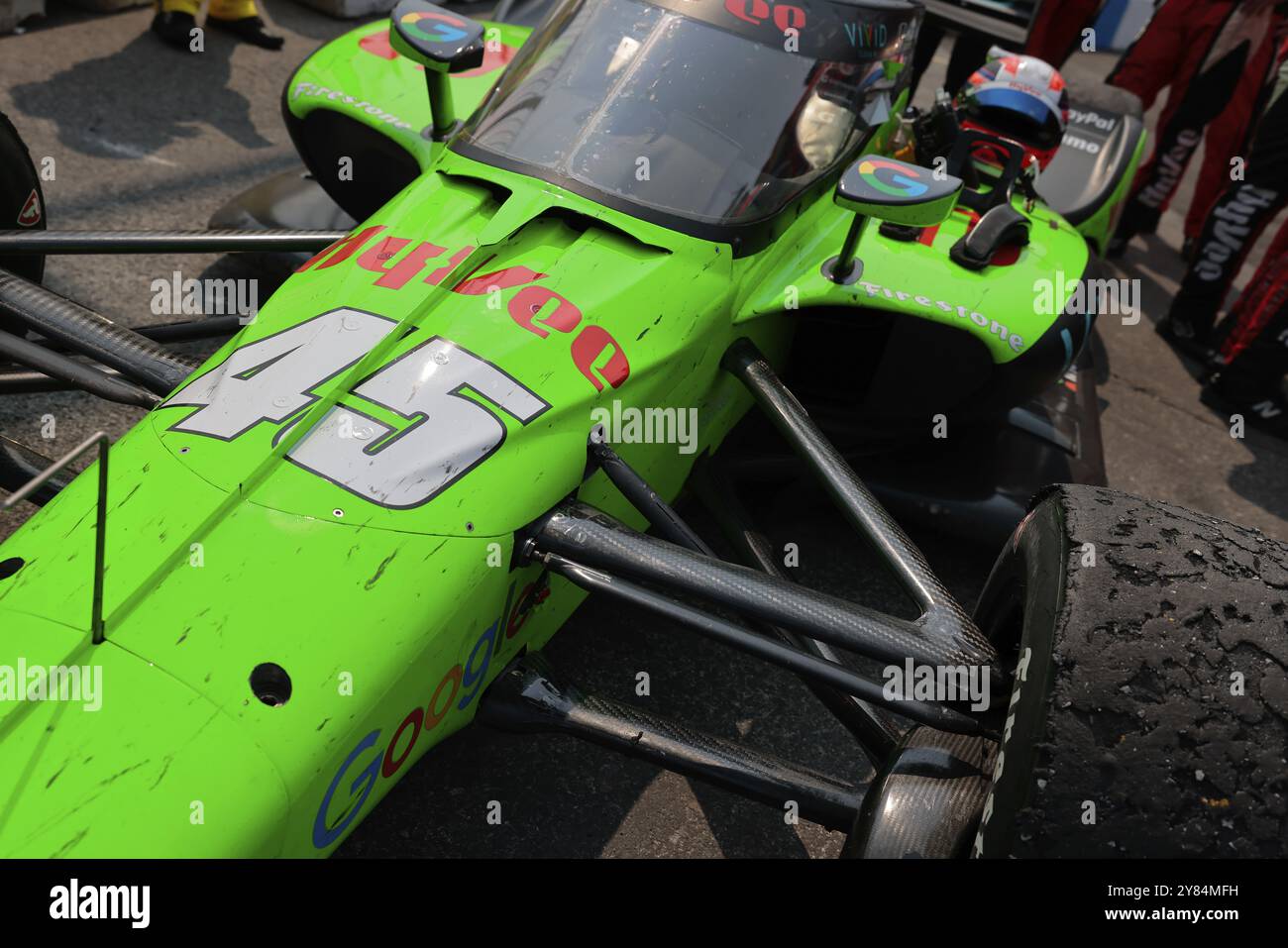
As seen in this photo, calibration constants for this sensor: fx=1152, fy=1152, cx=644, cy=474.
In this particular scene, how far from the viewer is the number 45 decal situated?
1936mm

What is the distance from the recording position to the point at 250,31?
6082mm

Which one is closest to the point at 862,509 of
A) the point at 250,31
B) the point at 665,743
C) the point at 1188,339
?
the point at 665,743

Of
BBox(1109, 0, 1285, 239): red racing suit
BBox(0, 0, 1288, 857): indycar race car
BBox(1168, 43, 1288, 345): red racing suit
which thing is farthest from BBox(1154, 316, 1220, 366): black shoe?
BBox(0, 0, 1288, 857): indycar race car

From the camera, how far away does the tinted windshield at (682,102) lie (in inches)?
100

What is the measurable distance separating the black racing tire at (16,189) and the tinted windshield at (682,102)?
1184 millimetres

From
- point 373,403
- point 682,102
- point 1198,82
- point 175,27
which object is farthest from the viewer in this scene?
point 1198,82

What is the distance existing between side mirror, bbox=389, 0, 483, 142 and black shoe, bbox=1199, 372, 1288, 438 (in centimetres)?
361

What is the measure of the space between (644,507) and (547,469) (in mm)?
236

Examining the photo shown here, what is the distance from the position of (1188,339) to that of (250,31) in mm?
4979

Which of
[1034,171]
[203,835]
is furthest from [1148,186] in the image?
[203,835]

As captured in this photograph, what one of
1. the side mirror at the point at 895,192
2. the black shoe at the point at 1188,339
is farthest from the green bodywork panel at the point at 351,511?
the black shoe at the point at 1188,339
